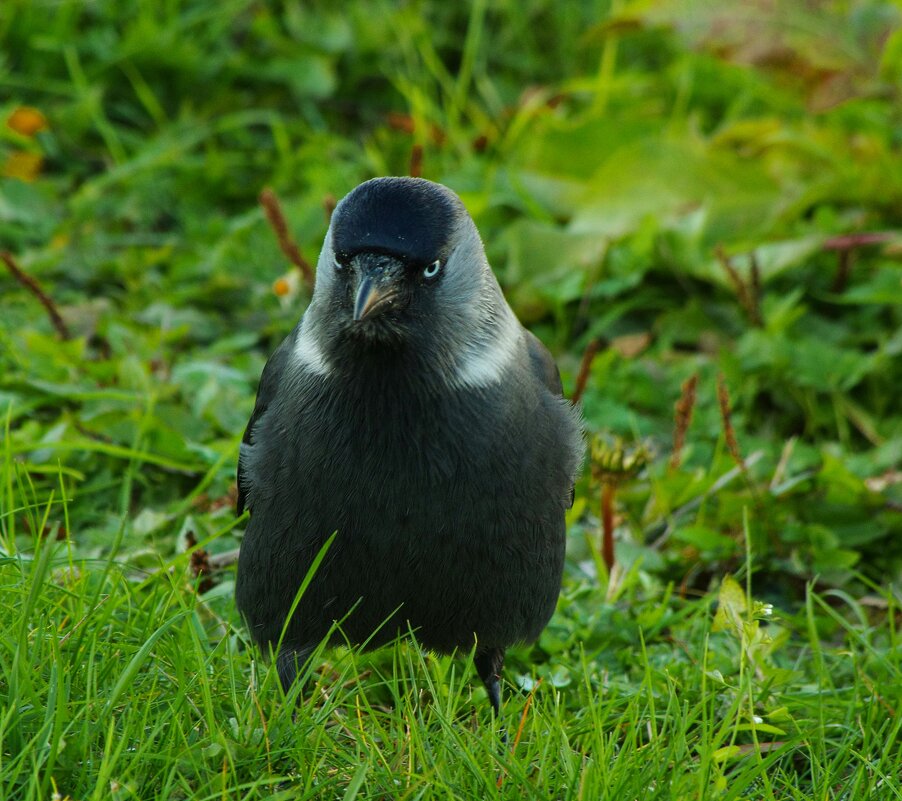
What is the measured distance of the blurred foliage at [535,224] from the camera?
4.26 m

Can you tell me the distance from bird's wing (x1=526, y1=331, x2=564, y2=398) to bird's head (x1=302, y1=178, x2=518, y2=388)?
11.7 inches

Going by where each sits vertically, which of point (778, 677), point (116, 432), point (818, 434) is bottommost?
point (818, 434)

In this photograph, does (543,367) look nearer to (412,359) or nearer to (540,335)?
(412,359)

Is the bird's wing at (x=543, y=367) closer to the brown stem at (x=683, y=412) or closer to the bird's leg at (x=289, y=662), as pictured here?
the brown stem at (x=683, y=412)

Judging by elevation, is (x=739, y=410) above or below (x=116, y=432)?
below

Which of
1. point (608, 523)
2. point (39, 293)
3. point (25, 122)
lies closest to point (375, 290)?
point (608, 523)

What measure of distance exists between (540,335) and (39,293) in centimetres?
203

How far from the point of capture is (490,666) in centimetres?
355

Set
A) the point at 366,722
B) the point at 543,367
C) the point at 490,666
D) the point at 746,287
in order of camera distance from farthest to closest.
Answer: the point at 746,287 < the point at 543,367 < the point at 490,666 < the point at 366,722

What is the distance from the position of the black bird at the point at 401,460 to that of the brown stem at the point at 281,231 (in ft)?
3.98

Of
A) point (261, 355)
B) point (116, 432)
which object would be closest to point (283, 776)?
point (116, 432)

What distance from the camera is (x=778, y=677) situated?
3.37 metres

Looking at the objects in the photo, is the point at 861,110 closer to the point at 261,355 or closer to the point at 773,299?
the point at 773,299

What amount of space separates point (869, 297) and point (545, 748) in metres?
2.93
